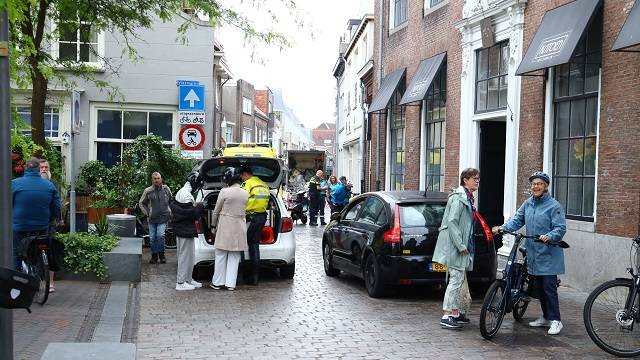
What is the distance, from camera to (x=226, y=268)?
34.2 ft

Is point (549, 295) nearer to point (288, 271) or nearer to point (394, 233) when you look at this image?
point (394, 233)

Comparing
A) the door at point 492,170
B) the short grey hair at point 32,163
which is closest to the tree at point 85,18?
the short grey hair at point 32,163

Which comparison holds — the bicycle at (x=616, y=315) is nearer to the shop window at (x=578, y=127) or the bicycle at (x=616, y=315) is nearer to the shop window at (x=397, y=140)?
the shop window at (x=578, y=127)

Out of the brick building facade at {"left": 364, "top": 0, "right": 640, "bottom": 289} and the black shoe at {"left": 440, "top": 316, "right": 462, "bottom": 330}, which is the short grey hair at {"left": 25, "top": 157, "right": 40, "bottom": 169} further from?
the brick building facade at {"left": 364, "top": 0, "right": 640, "bottom": 289}

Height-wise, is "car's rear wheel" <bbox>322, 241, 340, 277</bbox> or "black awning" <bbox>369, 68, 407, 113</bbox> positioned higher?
"black awning" <bbox>369, 68, 407, 113</bbox>

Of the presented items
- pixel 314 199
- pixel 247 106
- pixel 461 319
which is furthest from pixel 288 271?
pixel 247 106

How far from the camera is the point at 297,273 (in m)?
12.1

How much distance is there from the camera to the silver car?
1094 cm

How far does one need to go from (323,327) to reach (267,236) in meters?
3.56

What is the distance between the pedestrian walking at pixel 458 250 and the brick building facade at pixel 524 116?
289 cm

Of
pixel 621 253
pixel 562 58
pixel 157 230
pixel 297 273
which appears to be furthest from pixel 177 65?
pixel 621 253

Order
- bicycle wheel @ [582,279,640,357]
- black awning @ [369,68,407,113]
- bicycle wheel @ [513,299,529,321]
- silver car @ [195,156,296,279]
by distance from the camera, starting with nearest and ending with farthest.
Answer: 1. bicycle wheel @ [582,279,640,357]
2. bicycle wheel @ [513,299,529,321]
3. silver car @ [195,156,296,279]
4. black awning @ [369,68,407,113]

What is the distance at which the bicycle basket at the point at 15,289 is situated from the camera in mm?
3855

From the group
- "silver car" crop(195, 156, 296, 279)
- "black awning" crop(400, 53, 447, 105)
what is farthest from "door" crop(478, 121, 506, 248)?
"silver car" crop(195, 156, 296, 279)
